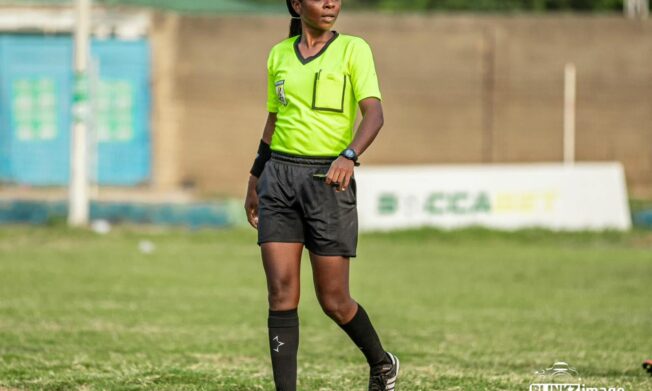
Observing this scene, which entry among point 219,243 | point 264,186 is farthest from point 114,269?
point 264,186

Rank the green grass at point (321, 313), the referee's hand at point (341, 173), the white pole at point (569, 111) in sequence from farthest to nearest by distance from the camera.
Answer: the white pole at point (569, 111) → the green grass at point (321, 313) → the referee's hand at point (341, 173)

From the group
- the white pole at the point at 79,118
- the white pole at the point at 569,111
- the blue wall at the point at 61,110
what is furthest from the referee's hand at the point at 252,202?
the blue wall at the point at 61,110

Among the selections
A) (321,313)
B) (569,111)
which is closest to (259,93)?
(569,111)

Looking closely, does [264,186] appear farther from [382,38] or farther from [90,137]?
[382,38]

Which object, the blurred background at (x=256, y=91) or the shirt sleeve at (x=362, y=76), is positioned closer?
the shirt sleeve at (x=362, y=76)

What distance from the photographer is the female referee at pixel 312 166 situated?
698 centimetres

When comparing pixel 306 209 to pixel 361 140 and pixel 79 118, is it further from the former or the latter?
pixel 79 118

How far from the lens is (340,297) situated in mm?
7141

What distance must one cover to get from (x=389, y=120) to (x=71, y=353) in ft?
64.5

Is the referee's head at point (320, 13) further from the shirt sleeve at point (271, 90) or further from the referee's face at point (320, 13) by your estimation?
the shirt sleeve at point (271, 90)

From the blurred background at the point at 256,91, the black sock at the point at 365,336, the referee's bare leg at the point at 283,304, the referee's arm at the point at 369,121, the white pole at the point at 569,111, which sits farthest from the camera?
the blurred background at the point at 256,91

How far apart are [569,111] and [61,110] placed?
11.0 meters

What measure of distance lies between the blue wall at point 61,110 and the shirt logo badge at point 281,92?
22.3m

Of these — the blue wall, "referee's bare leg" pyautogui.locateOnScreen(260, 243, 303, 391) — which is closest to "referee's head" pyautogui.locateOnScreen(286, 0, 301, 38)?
"referee's bare leg" pyautogui.locateOnScreen(260, 243, 303, 391)
